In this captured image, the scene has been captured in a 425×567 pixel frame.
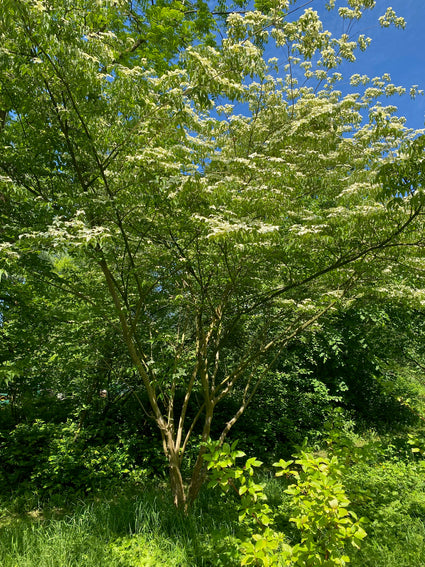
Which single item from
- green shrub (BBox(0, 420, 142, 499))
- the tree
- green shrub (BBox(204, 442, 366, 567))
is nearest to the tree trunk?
the tree

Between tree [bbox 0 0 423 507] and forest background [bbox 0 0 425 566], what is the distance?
1.0 inches

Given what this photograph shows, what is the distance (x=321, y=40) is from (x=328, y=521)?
5.53 meters

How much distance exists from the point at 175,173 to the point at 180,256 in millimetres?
904

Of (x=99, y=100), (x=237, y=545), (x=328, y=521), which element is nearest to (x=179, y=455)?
(x=237, y=545)

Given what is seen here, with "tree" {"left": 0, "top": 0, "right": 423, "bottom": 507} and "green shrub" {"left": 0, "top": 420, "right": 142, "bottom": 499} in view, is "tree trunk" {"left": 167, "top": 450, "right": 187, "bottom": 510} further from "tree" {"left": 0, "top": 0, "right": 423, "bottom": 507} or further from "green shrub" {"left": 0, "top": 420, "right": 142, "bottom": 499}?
"green shrub" {"left": 0, "top": 420, "right": 142, "bottom": 499}

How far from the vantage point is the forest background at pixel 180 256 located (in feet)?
7.73

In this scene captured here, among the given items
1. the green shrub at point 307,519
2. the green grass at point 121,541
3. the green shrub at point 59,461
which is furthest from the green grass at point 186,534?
the green shrub at point 59,461

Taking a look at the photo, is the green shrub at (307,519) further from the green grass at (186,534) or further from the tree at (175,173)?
the tree at (175,173)

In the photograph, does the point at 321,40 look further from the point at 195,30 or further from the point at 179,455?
the point at 179,455

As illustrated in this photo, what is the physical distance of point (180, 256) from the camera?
3.60 m

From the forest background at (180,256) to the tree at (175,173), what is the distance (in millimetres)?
25

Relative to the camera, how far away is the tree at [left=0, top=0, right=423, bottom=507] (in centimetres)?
253

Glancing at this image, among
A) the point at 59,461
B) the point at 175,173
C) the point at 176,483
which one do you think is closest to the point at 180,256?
the point at 175,173

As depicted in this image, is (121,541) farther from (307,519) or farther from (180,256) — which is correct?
(180,256)
